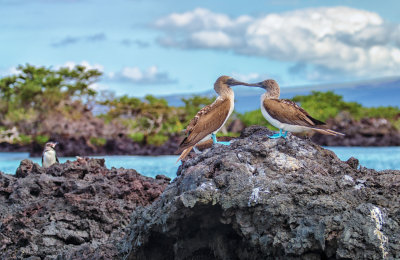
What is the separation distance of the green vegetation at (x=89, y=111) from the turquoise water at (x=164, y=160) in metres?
1.53

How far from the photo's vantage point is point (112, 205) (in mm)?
6297

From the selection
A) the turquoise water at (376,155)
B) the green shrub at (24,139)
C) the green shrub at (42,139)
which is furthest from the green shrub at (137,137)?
the turquoise water at (376,155)

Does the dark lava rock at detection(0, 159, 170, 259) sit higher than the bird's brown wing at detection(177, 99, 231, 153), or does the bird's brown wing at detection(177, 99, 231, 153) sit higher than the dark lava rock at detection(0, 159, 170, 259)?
the bird's brown wing at detection(177, 99, 231, 153)

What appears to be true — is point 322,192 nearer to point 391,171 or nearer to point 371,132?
point 391,171

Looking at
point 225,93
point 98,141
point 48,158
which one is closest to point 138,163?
point 98,141

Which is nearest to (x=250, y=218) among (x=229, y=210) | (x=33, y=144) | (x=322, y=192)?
(x=229, y=210)

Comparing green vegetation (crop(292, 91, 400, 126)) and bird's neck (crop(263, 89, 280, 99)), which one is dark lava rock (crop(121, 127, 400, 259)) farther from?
green vegetation (crop(292, 91, 400, 126))

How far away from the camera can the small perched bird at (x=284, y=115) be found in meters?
4.35

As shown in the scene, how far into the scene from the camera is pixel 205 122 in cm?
470

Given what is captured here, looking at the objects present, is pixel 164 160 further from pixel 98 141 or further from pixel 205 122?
pixel 205 122

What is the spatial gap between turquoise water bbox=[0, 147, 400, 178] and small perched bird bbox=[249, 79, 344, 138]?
13.4 meters

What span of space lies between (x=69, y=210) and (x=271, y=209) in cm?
331

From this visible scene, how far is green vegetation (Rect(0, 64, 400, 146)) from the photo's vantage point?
2406cm

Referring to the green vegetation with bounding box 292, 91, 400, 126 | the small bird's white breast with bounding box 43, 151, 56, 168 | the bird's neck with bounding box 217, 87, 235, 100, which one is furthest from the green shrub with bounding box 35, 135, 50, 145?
the bird's neck with bounding box 217, 87, 235, 100
